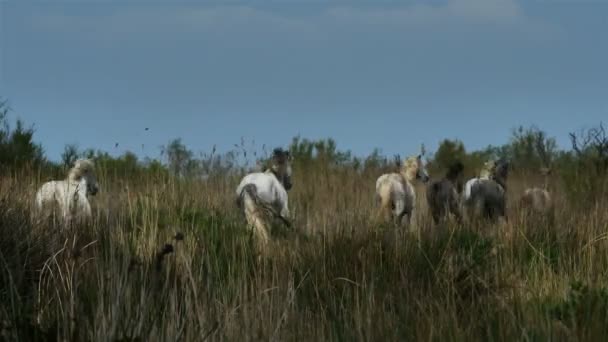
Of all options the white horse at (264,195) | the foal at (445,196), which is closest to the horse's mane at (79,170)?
the white horse at (264,195)

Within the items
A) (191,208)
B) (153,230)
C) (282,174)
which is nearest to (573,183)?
(282,174)

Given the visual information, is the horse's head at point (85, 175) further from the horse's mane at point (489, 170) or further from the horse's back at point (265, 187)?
the horse's mane at point (489, 170)

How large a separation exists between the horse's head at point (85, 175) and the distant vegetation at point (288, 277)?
1.75 feet

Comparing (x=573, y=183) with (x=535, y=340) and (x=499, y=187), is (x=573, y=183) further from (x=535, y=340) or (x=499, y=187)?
(x=535, y=340)

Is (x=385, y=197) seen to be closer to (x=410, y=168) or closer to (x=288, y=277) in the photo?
(x=410, y=168)

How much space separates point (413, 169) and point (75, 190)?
13.6 feet

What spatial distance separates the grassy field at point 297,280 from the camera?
4.53m

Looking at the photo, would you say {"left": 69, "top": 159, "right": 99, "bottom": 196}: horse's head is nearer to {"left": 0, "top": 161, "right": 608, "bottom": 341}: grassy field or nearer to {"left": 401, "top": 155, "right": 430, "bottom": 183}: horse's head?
{"left": 0, "top": 161, "right": 608, "bottom": 341}: grassy field

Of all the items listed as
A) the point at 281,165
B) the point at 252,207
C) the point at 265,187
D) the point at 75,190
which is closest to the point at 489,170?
the point at 281,165

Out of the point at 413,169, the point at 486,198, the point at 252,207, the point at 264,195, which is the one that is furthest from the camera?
the point at 413,169

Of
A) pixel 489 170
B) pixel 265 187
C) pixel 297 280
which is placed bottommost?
pixel 297 280

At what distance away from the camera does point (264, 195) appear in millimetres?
9188

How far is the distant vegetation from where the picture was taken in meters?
4.55

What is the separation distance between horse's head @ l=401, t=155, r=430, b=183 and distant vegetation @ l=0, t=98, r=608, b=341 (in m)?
0.17
